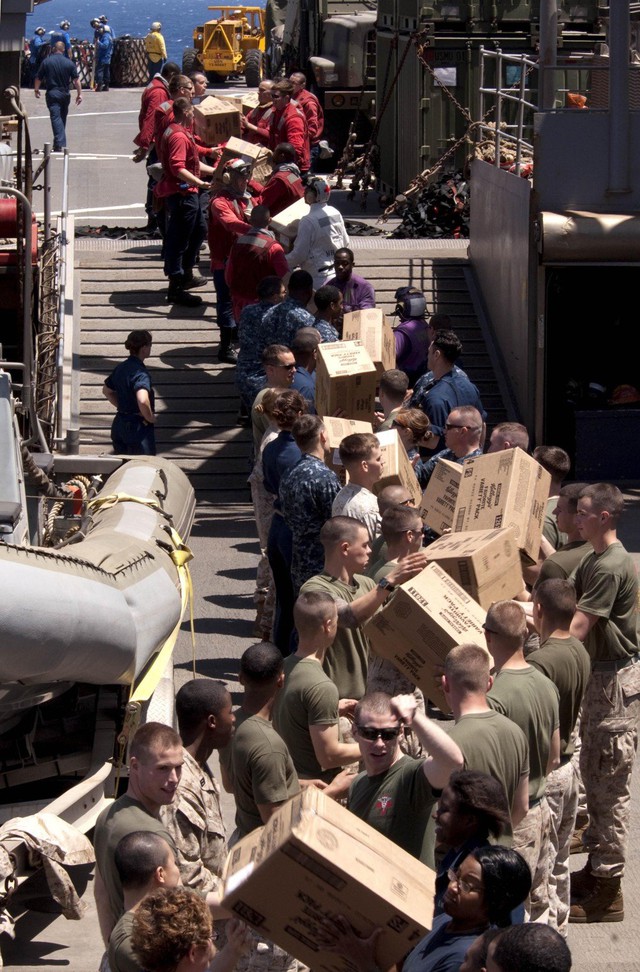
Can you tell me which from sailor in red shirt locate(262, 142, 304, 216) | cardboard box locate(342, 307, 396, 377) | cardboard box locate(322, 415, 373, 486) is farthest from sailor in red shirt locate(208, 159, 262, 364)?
cardboard box locate(322, 415, 373, 486)

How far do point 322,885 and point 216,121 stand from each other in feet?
46.3

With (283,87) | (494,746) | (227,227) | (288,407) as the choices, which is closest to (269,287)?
(227,227)

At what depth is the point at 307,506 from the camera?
8.91 m

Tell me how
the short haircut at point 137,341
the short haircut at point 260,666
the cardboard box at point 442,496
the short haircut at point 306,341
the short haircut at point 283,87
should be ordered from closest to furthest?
1. the short haircut at point 260,666
2. the cardboard box at point 442,496
3. the short haircut at point 306,341
4. the short haircut at point 137,341
5. the short haircut at point 283,87

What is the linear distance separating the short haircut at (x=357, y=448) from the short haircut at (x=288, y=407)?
89cm

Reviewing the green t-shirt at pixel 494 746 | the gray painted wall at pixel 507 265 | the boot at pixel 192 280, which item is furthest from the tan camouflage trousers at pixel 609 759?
the boot at pixel 192 280

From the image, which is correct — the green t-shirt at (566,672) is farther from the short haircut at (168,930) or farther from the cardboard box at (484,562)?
the short haircut at (168,930)

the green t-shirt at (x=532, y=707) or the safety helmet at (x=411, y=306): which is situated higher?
the safety helmet at (x=411, y=306)

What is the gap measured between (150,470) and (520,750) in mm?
5050

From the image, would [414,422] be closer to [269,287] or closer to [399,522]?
[399,522]

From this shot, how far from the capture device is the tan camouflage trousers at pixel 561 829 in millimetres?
6273

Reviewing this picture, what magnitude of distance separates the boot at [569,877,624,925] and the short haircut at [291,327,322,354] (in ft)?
16.6

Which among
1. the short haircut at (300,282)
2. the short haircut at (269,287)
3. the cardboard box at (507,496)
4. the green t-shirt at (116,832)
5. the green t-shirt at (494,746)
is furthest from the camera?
the short haircut at (269,287)

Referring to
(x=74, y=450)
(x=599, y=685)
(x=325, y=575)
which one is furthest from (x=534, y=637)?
(x=74, y=450)
